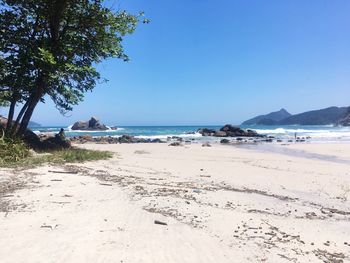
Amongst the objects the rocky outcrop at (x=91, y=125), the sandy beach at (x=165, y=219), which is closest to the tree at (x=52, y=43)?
the sandy beach at (x=165, y=219)

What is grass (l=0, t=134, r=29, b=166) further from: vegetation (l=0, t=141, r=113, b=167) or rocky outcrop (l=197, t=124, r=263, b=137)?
rocky outcrop (l=197, t=124, r=263, b=137)

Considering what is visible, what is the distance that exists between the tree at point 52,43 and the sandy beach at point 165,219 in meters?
6.69

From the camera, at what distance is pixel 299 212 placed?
7.62 meters

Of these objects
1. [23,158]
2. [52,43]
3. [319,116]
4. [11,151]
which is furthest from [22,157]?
[319,116]

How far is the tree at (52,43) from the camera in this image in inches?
646

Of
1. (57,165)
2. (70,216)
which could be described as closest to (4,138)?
(57,165)

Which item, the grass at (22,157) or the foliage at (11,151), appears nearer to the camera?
the grass at (22,157)

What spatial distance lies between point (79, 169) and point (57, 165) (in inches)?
43.0

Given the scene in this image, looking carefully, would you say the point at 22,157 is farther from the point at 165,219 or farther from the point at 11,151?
the point at 165,219

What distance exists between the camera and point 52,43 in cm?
1675

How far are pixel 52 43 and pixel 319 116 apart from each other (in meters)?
179

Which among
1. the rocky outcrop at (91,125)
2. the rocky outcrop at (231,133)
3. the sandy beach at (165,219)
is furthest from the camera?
the rocky outcrop at (91,125)

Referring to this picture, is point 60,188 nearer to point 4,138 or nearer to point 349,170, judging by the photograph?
point 4,138

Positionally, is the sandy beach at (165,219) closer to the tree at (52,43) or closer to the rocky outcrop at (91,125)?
the tree at (52,43)
